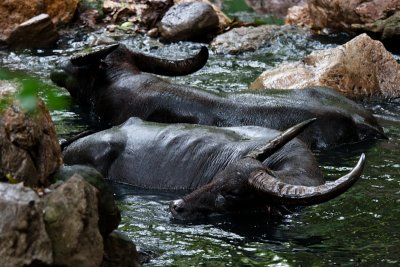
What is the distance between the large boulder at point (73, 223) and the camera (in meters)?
4.20

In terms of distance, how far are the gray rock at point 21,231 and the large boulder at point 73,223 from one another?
75mm

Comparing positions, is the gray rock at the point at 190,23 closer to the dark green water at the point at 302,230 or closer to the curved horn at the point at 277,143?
the dark green water at the point at 302,230

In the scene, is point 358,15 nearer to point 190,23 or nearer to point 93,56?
point 190,23

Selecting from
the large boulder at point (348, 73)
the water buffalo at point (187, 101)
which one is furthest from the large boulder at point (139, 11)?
the water buffalo at point (187, 101)

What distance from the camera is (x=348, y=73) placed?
40.5 ft

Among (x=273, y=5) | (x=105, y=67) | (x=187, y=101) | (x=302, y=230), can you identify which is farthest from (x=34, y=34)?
(x=273, y=5)

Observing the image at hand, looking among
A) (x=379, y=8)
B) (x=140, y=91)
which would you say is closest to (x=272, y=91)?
(x=140, y=91)

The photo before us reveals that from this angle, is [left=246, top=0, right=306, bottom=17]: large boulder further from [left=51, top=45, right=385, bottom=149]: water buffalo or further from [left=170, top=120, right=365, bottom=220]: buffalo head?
[left=170, top=120, right=365, bottom=220]: buffalo head

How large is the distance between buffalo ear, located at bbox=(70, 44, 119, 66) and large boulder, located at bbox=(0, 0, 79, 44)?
5685 millimetres

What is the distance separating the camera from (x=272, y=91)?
1059 centimetres

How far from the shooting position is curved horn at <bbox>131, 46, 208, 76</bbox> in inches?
463

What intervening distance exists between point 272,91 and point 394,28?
671cm

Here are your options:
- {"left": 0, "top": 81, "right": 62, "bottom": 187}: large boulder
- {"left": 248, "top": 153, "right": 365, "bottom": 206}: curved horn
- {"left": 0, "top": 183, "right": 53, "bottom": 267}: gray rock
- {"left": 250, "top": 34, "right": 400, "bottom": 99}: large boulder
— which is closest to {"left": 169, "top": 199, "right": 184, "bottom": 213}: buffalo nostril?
{"left": 248, "top": 153, "right": 365, "bottom": 206}: curved horn

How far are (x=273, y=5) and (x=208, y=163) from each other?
67.1 ft
